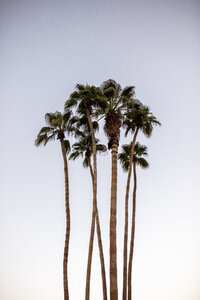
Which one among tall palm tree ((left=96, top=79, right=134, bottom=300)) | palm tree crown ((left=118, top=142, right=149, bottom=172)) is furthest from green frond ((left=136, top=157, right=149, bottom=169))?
tall palm tree ((left=96, top=79, right=134, bottom=300))

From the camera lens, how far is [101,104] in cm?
2019

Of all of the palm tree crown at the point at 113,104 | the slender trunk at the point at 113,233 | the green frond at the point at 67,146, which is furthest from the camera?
the green frond at the point at 67,146

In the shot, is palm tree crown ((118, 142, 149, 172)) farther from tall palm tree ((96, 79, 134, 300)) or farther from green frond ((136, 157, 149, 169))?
tall palm tree ((96, 79, 134, 300))

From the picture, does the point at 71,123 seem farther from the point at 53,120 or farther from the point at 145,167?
the point at 145,167

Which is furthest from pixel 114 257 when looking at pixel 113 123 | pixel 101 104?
pixel 101 104

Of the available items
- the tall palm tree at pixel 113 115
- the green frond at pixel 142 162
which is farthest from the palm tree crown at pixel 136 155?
the tall palm tree at pixel 113 115

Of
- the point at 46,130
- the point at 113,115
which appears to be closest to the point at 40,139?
the point at 46,130

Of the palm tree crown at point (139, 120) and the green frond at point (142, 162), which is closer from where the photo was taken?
the palm tree crown at point (139, 120)

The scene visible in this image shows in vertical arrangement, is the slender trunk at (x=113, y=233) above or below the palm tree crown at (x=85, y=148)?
below

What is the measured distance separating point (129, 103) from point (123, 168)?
7032 mm

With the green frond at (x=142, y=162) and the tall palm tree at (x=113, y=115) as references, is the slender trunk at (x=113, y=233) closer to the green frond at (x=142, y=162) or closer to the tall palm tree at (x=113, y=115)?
the tall palm tree at (x=113, y=115)

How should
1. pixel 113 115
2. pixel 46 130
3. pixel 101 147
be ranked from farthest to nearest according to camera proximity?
pixel 101 147
pixel 46 130
pixel 113 115

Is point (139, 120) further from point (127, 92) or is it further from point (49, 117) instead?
point (49, 117)

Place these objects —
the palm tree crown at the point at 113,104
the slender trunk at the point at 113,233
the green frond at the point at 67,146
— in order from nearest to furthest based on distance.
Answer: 1. the slender trunk at the point at 113,233
2. the palm tree crown at the point at 113,104
3. the green frond at the point at 67,146
